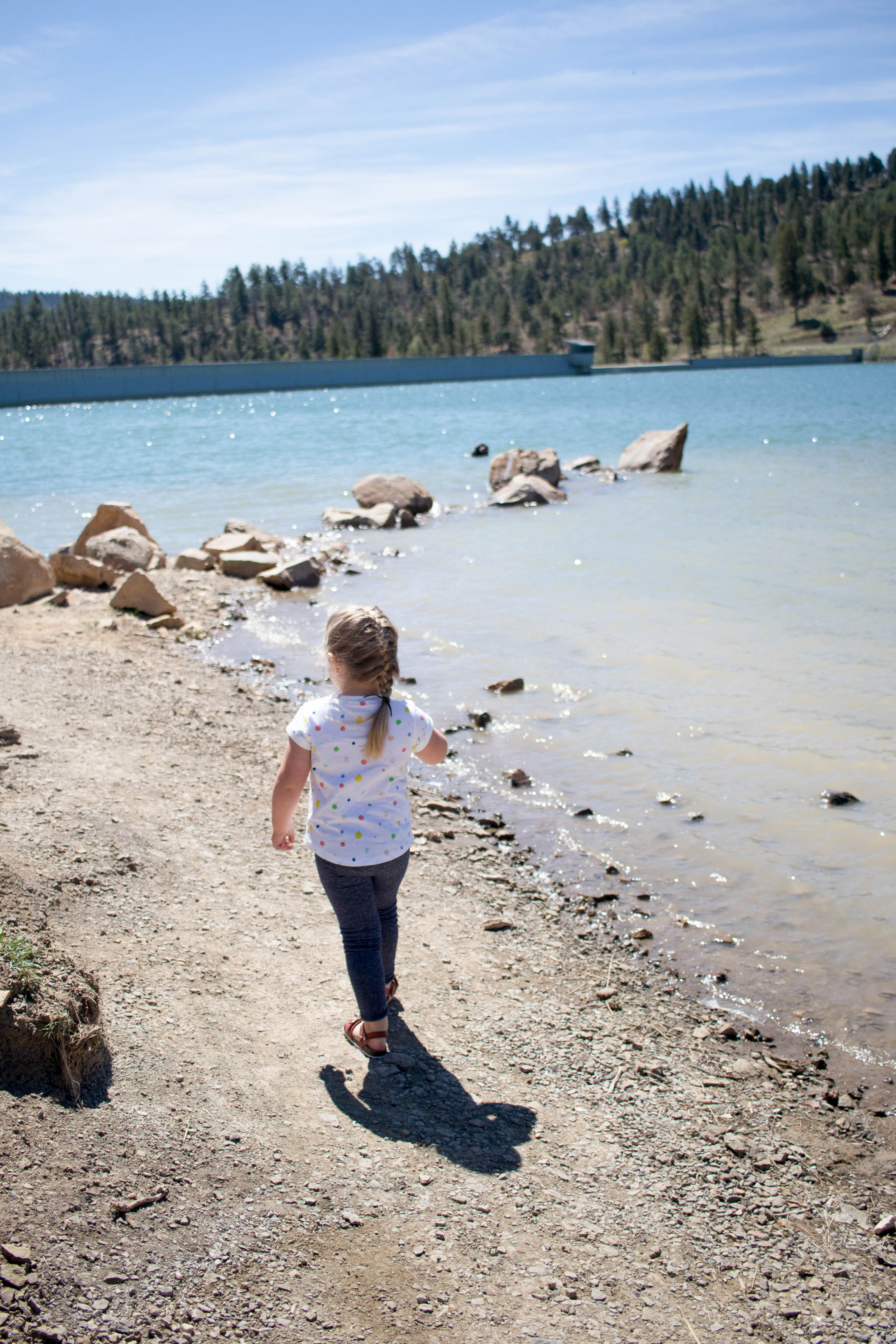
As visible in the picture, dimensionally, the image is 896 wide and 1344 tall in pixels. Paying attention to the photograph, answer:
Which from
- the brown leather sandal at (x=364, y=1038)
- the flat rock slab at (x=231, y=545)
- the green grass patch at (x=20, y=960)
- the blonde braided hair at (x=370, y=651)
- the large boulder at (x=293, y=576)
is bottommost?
the brown leather sandal at (x=364, y=1038)

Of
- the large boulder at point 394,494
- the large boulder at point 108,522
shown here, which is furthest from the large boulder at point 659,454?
the large boulder at point 108,522

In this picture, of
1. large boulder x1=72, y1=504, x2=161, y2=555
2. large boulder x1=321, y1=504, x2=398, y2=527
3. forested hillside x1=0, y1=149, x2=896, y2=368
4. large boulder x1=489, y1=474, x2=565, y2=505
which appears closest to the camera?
large boulder x1=72, y1=504, x2=161, y2=555

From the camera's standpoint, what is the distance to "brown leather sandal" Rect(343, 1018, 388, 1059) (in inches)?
145

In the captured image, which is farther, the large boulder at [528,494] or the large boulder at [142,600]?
the large boulder at [528,494]

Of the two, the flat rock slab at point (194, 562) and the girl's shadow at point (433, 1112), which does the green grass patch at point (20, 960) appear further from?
the flat rock slab at point (194, 562)

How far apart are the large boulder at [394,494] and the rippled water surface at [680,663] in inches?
29.8

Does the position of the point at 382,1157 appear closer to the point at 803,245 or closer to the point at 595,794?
the point at 595,794

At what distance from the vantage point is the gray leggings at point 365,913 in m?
3.62

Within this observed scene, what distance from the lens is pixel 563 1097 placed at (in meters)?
3.64

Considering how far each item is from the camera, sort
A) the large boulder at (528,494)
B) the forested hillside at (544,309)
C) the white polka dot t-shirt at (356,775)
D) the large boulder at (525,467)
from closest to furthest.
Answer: the white polka dot t-shirt at (356,775) → the large boulder at (528,494) → the large boulder at (525,467) → the forested hillside at (544,309)

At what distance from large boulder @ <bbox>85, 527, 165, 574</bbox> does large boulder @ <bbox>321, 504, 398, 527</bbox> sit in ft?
18.2

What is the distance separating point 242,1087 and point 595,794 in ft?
12.8

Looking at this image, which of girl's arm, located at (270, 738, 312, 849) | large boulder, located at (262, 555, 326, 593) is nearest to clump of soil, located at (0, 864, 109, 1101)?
girl's arm, located at (270, 738, 312, 849)

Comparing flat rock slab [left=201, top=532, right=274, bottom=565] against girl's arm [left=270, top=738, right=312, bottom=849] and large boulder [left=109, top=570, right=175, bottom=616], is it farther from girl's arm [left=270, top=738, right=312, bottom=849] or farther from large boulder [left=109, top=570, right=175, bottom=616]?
girl's arm [left=270, top=738, right=312, bottom=849]
